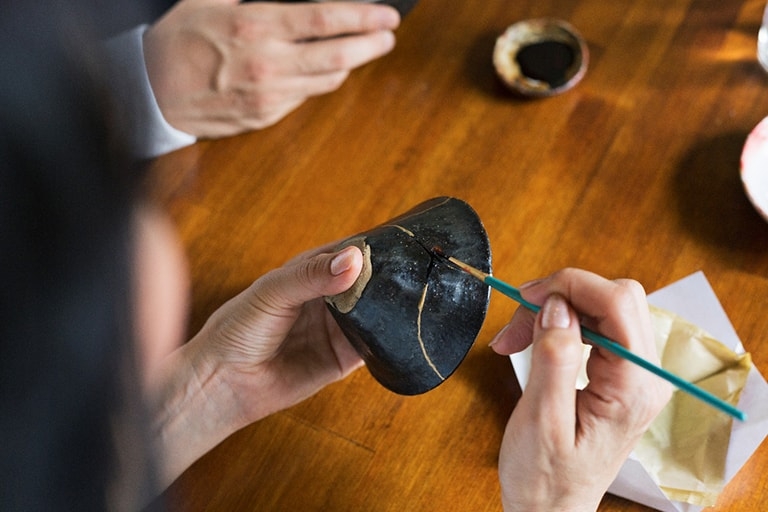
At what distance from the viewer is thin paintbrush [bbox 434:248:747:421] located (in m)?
0.60

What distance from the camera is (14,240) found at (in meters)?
0.40

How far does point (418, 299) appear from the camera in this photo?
2.62 feet

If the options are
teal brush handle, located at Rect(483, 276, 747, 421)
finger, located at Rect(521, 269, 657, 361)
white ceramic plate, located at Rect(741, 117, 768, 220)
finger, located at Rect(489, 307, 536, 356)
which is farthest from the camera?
white ceramic plate, located at Rect(741, 117, 768, 220)

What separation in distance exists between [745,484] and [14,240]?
788mm

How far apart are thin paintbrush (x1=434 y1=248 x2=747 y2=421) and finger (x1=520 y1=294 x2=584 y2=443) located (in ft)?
0.07

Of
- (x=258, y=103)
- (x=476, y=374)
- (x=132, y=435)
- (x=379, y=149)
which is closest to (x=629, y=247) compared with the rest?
(x=476, y=374)

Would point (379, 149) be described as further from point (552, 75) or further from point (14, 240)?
point (14, 240)

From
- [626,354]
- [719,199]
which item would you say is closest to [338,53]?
[719,199]

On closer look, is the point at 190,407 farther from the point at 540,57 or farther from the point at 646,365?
the point at 540,57

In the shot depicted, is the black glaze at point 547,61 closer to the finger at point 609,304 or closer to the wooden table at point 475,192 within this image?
the wooden table at point 475,192

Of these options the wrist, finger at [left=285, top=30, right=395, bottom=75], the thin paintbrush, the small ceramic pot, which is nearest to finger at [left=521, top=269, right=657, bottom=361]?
the thin paintbrush

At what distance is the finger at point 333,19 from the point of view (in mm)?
1165

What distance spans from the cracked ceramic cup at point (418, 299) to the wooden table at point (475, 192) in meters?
0.12

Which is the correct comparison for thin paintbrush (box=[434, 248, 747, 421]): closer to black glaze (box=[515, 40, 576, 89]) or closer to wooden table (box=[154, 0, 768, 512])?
wooden table (box=[154, 0, 768, 512])
